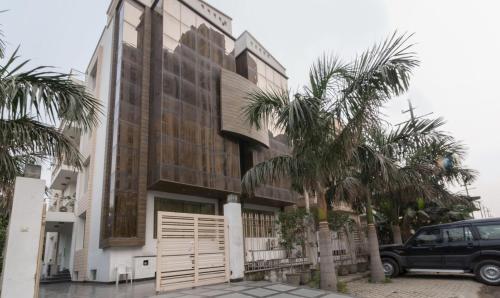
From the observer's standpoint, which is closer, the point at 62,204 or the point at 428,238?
the point at 428,238

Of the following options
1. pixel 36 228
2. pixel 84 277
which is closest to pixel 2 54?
pixel 36 228

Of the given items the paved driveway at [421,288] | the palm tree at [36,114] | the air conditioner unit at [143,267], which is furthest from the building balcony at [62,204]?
the paved driveway at [421,288]

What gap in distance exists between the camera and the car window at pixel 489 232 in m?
9.26

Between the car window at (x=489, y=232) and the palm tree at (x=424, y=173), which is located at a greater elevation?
the palm tree at (x=424, y=173)

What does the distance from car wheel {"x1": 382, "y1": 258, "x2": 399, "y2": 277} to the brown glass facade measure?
6.91 meters

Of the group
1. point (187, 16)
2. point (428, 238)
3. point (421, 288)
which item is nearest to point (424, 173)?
point (428, 238)

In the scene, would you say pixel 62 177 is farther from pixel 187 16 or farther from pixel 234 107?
pixel 187 16

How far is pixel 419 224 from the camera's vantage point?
14781 millimetres

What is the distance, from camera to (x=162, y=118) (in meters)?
12.9

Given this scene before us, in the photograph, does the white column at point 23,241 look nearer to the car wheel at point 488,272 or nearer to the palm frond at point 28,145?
the palm frond at point 28,145

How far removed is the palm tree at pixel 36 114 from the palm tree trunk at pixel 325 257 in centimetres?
578

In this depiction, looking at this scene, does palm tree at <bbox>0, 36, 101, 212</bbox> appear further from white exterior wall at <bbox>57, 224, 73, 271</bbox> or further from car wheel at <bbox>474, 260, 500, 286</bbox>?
white exterior wall at <bbox>57, 224, 73, 271</bbox>

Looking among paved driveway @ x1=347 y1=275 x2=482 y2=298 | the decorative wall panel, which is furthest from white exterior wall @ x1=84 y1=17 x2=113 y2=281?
paved driveway @ x1=347 y1=275 x2=482 y2=298

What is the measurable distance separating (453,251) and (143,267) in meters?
10.6
